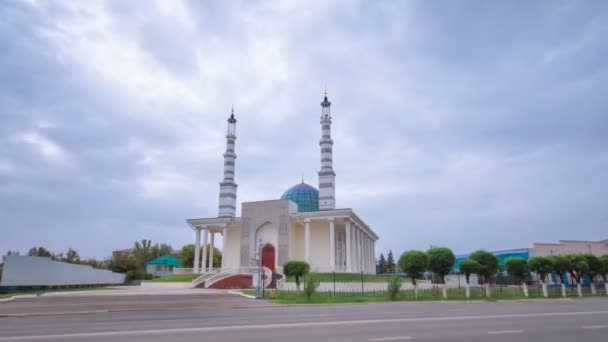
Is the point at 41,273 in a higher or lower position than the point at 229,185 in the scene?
lower

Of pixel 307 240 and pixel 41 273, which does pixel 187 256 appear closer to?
pixel 307 240

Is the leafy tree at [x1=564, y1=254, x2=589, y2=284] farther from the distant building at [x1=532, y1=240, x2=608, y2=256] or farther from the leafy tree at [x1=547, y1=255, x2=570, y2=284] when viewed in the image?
the distant building at [x1=532, y1=240, x2=608, y2=256]

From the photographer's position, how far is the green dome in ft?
153

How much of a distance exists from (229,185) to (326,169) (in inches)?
433

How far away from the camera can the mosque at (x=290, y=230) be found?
3891 cm

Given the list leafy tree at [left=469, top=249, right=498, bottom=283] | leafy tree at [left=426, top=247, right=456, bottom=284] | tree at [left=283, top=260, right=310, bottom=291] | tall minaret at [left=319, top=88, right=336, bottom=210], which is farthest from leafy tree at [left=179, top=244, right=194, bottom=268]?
leafy tree at [left=469, top=249, right=498, bottom=283]

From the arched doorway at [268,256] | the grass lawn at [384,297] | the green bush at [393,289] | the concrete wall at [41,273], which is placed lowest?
the grass lawn at [384,297]

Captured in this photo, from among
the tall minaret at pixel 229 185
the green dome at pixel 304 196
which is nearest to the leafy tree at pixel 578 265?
the green dome at pixel 304 196

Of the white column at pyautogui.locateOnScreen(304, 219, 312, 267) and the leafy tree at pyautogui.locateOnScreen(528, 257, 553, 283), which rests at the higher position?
the white column at pyautogui.locateOnScreen(304, 219, 312, 267)

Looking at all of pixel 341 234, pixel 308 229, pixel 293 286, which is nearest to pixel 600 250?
pixel 341 234

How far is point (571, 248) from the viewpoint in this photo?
165 feet

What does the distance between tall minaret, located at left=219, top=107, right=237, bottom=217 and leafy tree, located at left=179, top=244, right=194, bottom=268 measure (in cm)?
1800

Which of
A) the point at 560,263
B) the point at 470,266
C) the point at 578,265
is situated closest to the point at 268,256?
the point at 470,266

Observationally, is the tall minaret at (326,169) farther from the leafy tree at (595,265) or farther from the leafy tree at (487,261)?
the leafy tree at (595,265)
